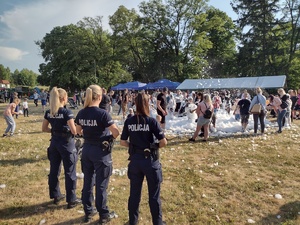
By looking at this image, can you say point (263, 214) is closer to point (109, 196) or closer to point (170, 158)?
point (109, 196)

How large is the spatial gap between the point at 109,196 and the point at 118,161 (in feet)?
7.69

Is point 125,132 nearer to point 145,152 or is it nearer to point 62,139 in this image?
point 145,152

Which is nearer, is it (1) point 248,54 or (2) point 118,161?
(2) point 118,161

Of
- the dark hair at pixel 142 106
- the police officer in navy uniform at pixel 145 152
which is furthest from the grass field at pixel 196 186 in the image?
the dark hair at pixel 142 106

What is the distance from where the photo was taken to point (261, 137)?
34.3 feet

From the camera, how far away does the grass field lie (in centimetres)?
430

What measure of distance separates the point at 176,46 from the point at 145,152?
1596 inches

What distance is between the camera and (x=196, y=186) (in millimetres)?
5617

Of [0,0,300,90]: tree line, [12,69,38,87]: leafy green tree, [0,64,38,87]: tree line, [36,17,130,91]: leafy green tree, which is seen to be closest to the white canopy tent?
[0,0,300,90]: tree line

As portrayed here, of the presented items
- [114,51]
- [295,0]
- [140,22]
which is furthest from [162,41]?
[295,0]

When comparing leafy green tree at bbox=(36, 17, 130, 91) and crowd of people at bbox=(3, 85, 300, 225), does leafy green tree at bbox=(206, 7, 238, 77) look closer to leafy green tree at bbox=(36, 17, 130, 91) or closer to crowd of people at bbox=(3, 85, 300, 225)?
leafy green tree at bbox=(36, 17, 130, 91)

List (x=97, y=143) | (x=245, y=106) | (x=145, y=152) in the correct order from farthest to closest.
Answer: (x=245, y=106) < (x=97, y=143) < (x=145, y=152)

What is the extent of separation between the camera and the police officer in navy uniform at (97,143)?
374 centimetres

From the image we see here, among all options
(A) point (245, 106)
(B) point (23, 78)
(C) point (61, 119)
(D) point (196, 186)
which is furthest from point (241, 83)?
(B) point (23, 78)
